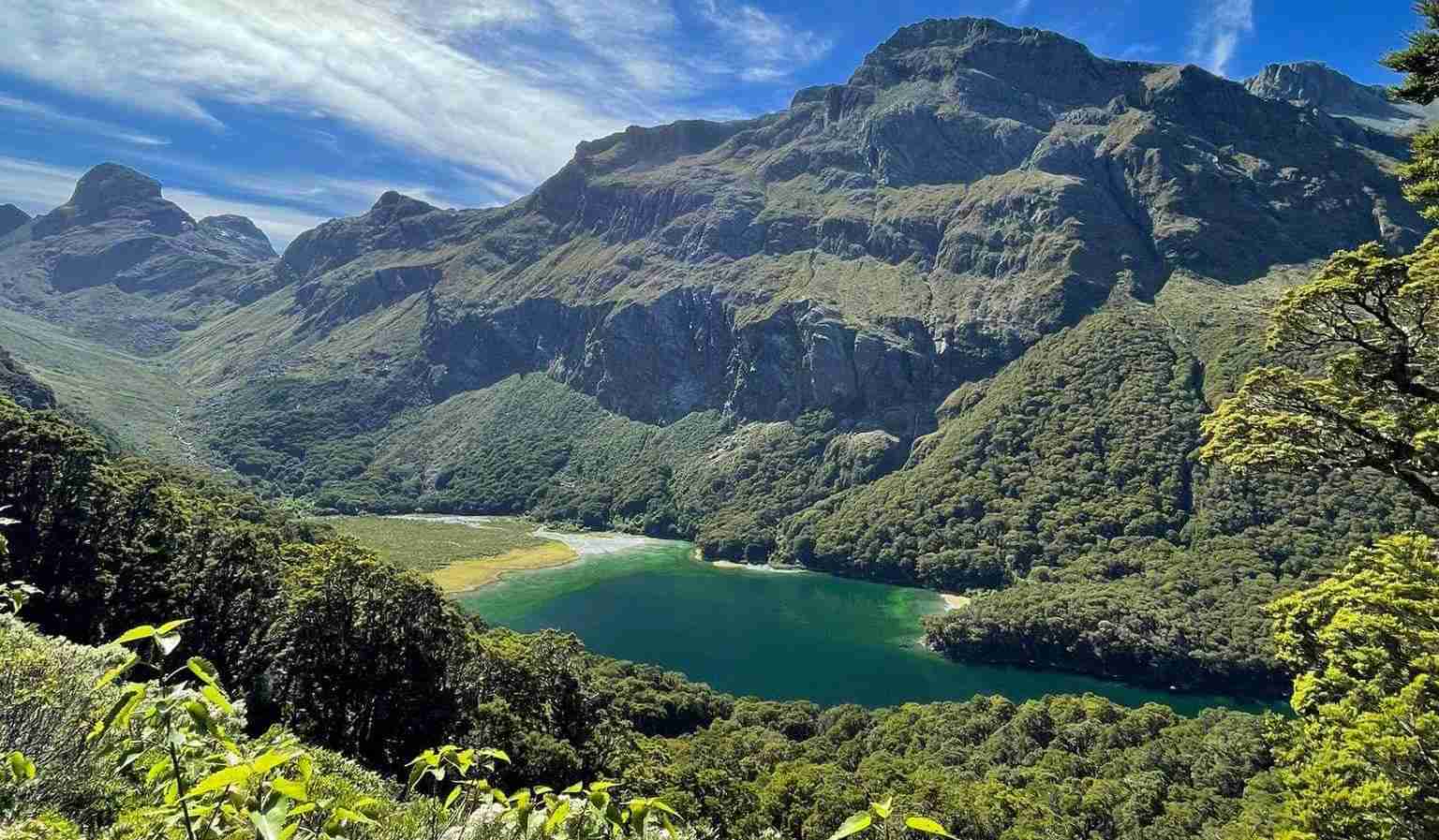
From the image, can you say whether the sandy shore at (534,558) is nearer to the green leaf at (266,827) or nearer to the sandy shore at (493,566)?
the sandy shore at (493,566)

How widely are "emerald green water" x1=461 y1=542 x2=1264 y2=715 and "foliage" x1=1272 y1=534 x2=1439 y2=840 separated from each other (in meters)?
71.2

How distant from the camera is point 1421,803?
36.2ft

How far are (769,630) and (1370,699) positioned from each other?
98.8 metres

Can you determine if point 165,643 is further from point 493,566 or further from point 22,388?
point 22,388

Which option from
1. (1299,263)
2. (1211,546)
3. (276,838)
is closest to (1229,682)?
(1211,546)

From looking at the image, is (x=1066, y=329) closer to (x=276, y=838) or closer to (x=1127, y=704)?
(x=1127, y=704)

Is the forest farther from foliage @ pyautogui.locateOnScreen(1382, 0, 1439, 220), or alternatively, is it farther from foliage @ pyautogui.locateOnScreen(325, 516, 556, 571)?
foliage @ pyautogui.locateOnScreen(325, 516, 556, 571)

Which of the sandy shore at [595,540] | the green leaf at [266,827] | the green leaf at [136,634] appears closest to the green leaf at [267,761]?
the green leaf at [266,827]

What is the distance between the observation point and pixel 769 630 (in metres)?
108

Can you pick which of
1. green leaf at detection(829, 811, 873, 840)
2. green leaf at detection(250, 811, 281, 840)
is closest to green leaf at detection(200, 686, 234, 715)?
green leaf at detection(250, 811, 281, 840)

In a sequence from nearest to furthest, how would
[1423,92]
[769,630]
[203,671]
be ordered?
[203,671], [1423,92], [769,630]

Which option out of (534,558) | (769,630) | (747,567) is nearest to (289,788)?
(769,630)

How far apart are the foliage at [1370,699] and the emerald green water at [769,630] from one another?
71174 mm

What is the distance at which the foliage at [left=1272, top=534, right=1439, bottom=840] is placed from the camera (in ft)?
36.5
